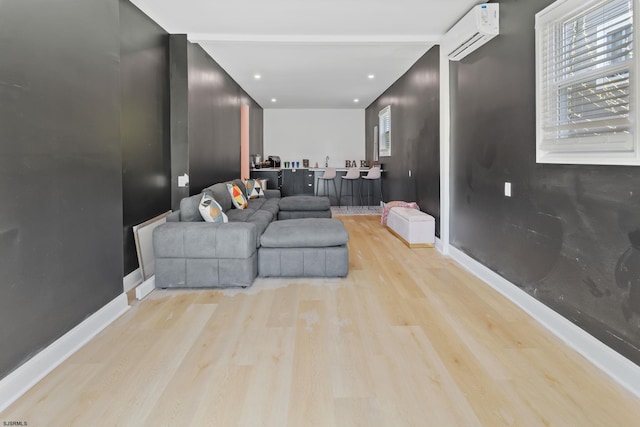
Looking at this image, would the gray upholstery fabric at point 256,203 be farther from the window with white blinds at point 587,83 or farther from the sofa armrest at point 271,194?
the window with white blinds at point 587,83

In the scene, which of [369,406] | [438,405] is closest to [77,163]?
[369,406]

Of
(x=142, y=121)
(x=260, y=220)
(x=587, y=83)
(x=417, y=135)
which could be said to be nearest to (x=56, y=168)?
(x=142, y=121)

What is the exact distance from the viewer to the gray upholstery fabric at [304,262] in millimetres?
3637

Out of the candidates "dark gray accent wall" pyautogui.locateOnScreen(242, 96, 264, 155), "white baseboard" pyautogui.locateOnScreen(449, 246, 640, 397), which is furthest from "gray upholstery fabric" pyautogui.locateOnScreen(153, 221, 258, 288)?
"dark gray accent wall" pyautogui.locateOnScreen(242, 96, 264, 155)

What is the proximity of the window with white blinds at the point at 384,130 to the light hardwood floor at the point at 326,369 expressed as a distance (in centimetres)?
521

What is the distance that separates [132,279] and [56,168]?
169cm

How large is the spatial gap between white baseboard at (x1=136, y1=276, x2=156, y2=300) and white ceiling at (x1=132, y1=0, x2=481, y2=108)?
2587mm

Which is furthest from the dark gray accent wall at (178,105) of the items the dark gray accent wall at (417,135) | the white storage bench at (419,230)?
the dark gray accent wall at (417,135)

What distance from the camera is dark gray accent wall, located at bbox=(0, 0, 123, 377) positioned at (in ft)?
5.79

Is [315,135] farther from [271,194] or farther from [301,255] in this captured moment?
[301,255]

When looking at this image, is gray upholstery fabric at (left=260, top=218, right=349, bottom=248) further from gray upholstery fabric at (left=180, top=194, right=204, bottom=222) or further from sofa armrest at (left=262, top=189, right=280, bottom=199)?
sofa armrest at (left=262, top=189, right=280, bottom=199)

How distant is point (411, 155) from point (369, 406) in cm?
503

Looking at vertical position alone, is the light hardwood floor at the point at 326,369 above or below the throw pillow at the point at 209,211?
below

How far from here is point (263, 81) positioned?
6.91 meters
